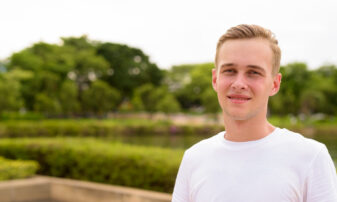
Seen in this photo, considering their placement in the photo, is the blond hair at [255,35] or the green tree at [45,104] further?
the green tree at [45,104]

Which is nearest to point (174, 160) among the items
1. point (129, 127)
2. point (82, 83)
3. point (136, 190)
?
point (136, 190)

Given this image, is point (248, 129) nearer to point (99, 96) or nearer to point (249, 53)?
point (249, 53)

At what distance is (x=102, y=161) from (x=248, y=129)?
6637 mm

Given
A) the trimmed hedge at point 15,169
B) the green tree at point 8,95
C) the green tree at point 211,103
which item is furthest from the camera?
the green tree at point 211,103

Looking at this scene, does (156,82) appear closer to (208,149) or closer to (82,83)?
(82,83)

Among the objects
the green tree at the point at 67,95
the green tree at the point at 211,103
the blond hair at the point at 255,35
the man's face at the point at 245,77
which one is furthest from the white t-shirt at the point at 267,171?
the green tree at the point at 211,103

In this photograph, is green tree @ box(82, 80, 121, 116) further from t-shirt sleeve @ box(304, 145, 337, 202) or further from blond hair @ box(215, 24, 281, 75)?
t-shirt sleeve @ box(304, 145, 337, 202)

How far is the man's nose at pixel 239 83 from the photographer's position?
147cm

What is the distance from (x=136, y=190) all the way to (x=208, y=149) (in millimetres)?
5456

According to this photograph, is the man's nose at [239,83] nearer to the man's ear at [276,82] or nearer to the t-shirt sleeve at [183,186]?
the man's ear at [276,82]

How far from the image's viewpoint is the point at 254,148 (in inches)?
59.3

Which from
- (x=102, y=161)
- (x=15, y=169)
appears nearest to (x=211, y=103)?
(x=102, y=161)

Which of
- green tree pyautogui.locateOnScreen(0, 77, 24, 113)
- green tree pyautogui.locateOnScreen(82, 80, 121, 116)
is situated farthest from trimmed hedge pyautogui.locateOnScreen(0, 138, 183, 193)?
green tree pyautogui.locateOnScreen(82, 80, 121, 116)

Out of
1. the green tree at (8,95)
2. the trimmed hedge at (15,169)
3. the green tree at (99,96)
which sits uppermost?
the trimmed hedge at (15,169)
